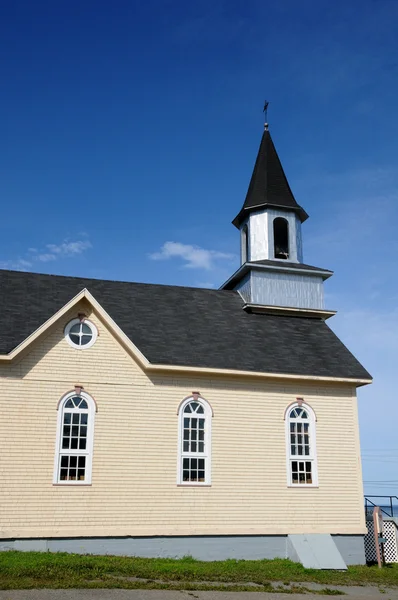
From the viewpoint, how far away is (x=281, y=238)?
25.2m

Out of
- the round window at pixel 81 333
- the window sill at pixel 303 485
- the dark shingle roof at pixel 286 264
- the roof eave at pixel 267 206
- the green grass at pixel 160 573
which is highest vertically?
the roof eave at pixel 267 206

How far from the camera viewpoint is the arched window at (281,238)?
24.6 meters

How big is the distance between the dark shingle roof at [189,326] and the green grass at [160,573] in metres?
5.56

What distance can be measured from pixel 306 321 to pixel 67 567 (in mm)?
12464

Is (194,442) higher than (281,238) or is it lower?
lower

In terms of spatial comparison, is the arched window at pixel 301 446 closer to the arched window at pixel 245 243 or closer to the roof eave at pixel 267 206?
the arched window at pixel 245 243

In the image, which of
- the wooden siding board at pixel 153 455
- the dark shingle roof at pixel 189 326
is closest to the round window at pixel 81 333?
the wooden siding board at pixel 153 455

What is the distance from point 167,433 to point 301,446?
438 centimetres

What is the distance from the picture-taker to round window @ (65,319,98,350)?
17.6m

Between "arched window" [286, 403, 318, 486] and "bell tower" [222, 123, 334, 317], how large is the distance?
4555 millimetres

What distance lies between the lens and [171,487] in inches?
686

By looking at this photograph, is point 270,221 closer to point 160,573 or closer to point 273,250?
point 273,250

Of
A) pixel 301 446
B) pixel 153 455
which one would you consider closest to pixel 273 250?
pixel 301 446

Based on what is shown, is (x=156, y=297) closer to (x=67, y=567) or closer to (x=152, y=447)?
(x=152, y=447)
